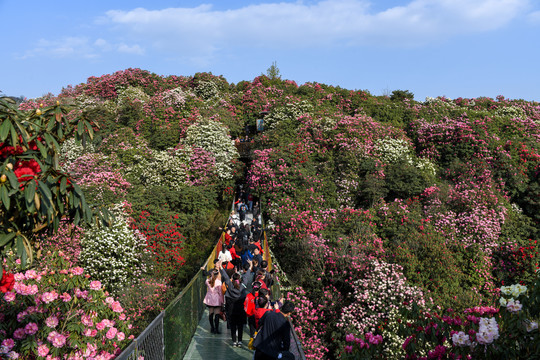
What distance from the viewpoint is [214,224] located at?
846 inches

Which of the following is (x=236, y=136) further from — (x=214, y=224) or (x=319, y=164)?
(x=214, y=224)

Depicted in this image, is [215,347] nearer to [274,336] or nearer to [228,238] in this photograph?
[274,336]

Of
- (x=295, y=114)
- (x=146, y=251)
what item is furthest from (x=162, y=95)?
(x=146, y=251)

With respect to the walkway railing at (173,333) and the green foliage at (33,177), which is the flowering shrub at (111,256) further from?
the green foliage at (33,177)

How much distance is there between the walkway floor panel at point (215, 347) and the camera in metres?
7.66

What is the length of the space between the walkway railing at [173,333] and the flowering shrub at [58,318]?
0.41 meters

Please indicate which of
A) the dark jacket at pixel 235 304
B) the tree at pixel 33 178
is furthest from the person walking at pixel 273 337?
the tree at pixel 33 178

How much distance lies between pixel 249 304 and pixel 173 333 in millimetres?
1360

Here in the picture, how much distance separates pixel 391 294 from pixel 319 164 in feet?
36.0

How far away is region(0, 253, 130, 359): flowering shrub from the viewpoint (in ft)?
15.7

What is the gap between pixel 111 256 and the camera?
644 inches

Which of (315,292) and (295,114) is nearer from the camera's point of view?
(315,292)

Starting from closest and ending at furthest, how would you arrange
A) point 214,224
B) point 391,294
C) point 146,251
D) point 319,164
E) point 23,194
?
point 23,194 < point 391,294 < point 146,251 < point 214,224 < point 319,164

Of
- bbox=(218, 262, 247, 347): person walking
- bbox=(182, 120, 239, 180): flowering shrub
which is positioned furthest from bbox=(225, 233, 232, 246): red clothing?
bbox=(182, 120, 239, 180): flowering shrub
